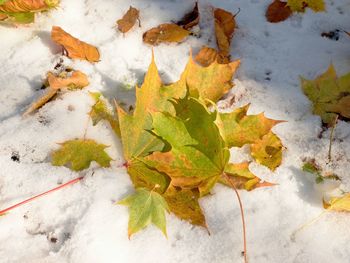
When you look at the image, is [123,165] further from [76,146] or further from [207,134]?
[207,134]

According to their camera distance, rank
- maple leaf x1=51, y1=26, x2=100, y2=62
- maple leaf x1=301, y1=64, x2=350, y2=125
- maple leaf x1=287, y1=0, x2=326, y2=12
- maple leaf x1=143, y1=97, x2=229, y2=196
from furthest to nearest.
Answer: maple leaf x1=287, y1=0, x2=326, y2=12 < maple leaf x1=51, y1=26, x2=100, y2=62 < maple leaf x1=301, y1=64, x2=350, y2=125 < maple leaf x1=143, y1=97, x2=229, y2=196

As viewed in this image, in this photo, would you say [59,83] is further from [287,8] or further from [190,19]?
[287,8]

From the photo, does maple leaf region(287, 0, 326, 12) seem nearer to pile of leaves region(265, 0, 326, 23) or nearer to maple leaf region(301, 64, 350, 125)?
pile of leaves region(265, 0, 326, 23)

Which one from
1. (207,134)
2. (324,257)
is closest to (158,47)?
(207,134)

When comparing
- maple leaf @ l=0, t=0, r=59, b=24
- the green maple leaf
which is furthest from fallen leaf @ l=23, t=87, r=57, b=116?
the green maple leaf

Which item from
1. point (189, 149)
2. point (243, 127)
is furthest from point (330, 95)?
point (189, 149)

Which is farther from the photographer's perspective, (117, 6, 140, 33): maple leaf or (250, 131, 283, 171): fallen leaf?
(117, 6, 140, 33): maple leaf

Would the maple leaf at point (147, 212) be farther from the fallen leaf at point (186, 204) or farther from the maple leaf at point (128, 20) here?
the maple leaf at point (128, 20)

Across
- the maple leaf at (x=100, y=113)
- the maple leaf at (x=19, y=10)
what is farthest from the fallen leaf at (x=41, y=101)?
the maple leaf at (x=19, y=10)
